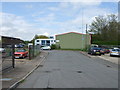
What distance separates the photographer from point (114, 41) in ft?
218

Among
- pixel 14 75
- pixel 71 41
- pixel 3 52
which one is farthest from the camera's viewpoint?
pixel 71 41

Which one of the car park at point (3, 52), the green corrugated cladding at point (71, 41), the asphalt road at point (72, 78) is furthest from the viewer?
the green corrugated cladding at point (71, 41)

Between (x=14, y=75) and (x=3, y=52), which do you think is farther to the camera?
(x=3, y=52)

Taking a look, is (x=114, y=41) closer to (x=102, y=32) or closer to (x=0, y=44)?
(x=102, y=32)

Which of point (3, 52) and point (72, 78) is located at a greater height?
point (3, 52)

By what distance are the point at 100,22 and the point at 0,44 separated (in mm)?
63259

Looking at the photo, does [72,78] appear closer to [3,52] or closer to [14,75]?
[14,75]

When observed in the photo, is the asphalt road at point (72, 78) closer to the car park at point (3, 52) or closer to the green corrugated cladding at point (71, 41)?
the car park at point (3, 52)

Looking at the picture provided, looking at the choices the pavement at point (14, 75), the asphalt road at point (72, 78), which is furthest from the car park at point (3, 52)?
the asphalt road at point (72, 78)

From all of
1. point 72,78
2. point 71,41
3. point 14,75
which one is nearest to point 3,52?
point 14,75

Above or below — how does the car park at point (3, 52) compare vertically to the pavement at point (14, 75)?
above

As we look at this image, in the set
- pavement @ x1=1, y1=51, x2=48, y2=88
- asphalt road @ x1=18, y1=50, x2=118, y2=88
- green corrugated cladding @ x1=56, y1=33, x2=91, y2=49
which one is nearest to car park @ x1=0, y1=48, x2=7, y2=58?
pavement @ x1=1, y1=51, x2=48, y2=88

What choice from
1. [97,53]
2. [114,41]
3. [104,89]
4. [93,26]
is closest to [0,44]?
[104,89]

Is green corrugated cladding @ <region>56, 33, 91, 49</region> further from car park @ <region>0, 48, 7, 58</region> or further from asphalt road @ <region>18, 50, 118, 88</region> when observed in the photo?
car park @ <region>0, 48, 7, 58</region>
